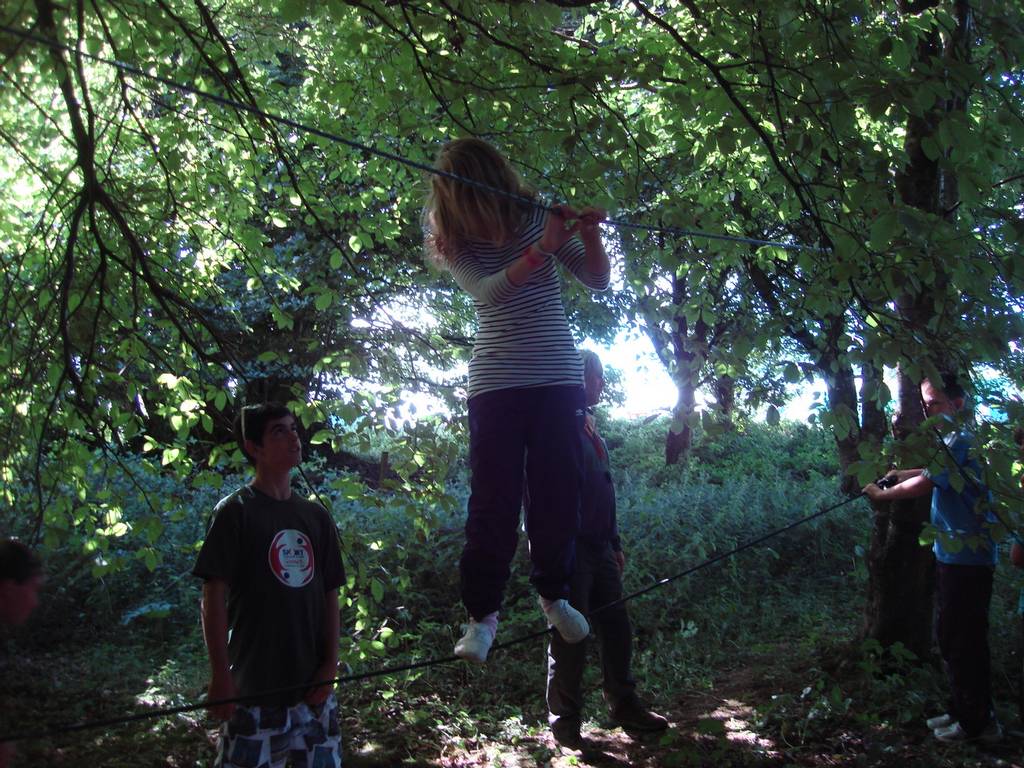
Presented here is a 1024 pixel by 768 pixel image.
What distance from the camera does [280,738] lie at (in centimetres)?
287

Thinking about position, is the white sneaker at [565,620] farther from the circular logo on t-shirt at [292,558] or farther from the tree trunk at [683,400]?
the circular logo on t-shirt at [292,558]

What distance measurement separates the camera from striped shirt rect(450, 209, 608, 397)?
9.21 ft

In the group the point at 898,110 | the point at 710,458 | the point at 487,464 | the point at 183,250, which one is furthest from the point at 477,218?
the point at 710,458

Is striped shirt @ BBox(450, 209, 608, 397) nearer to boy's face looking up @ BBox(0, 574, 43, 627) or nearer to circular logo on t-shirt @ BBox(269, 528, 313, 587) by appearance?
circular logo on t-shirt @ BBox(269, 528, 313, 587)

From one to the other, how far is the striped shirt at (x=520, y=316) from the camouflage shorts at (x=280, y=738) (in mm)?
1195

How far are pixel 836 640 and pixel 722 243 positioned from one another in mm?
2925

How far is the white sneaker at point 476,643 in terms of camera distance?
2.65 m

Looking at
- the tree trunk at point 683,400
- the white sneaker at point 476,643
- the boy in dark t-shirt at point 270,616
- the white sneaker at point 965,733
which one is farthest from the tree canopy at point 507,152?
the white sneaker at point 965,733

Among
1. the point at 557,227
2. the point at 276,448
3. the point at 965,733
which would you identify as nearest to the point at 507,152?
the point at 557,227

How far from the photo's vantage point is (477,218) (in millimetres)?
2873

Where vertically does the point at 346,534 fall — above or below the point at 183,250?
below

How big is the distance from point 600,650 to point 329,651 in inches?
70.6

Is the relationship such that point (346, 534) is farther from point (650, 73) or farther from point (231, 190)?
point (650, 73)

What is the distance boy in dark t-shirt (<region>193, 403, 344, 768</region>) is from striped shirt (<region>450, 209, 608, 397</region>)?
2.60ft
